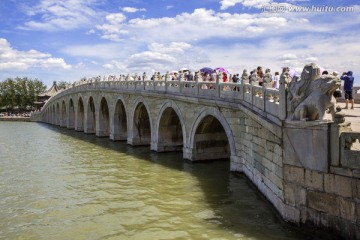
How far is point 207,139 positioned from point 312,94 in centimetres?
938

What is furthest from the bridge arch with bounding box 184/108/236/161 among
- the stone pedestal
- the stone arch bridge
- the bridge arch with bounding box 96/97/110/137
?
the bridge arch with bounding box 96/97/110/137

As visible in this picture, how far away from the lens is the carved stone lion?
25.3ft

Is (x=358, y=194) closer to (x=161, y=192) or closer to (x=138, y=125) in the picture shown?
(x=161, y=192)

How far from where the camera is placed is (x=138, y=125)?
925 inches

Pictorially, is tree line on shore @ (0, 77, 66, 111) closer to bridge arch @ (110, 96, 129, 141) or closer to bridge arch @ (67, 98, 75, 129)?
bridge arch @ (67, 98, 75, 129)

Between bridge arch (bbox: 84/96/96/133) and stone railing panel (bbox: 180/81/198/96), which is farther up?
stone railing panel (bbox: 180/81/198/96)

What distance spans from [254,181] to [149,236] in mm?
4841

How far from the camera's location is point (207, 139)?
17047 mm

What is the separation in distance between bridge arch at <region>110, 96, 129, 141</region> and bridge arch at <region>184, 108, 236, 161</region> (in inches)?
401

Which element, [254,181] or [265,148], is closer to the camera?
[265,148]

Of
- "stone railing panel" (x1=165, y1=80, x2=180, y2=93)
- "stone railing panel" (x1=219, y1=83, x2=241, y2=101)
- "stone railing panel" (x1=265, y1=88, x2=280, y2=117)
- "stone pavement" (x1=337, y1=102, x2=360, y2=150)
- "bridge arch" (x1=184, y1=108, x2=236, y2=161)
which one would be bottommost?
"bridge arch" (x1=184, y1=108, x2=236, y2=161)

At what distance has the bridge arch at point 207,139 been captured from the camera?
1633cm

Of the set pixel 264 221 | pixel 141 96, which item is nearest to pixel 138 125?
pixel 141 96

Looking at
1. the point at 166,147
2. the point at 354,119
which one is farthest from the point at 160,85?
the point at 354,119
